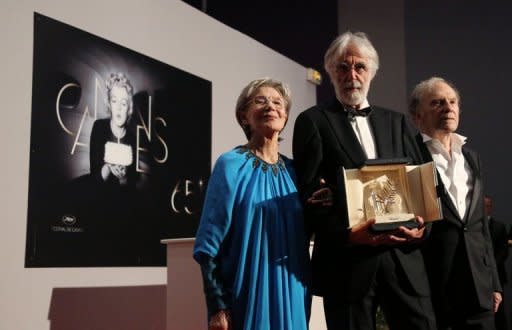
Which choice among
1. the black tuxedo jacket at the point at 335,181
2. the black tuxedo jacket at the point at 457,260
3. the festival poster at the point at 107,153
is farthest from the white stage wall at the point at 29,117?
the black tuxedo jacket at the point at 457,260

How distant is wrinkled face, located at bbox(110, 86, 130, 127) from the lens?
4512 mm

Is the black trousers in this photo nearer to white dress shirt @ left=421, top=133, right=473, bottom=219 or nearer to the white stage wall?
white dress shirt @ left=421, top=133, right=473, bottom=219

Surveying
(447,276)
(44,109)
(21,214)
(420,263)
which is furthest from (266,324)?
(44,109)

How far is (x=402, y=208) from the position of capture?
2064 millimetres

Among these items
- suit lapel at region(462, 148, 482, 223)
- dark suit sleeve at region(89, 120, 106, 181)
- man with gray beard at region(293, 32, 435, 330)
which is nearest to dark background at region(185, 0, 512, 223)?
dark suit sleeve at region(89, 120, 106, 181)

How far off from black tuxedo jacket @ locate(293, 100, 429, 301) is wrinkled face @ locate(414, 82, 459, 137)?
2.08 ft

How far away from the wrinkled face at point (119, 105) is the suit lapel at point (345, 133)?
252cm

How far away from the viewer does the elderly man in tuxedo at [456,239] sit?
2574 millimetres

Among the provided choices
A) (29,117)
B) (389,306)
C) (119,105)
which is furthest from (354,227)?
(119,105)

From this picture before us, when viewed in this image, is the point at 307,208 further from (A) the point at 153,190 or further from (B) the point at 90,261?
(A) the point at 153,190

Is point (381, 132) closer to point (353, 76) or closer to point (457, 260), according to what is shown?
point (353, 76)

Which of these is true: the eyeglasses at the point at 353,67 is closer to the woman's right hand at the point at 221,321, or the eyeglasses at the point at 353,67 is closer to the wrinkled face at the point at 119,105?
the woman's right hand at the point at 221,321

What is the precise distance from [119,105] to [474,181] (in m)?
2.64

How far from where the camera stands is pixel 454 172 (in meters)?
2.79
